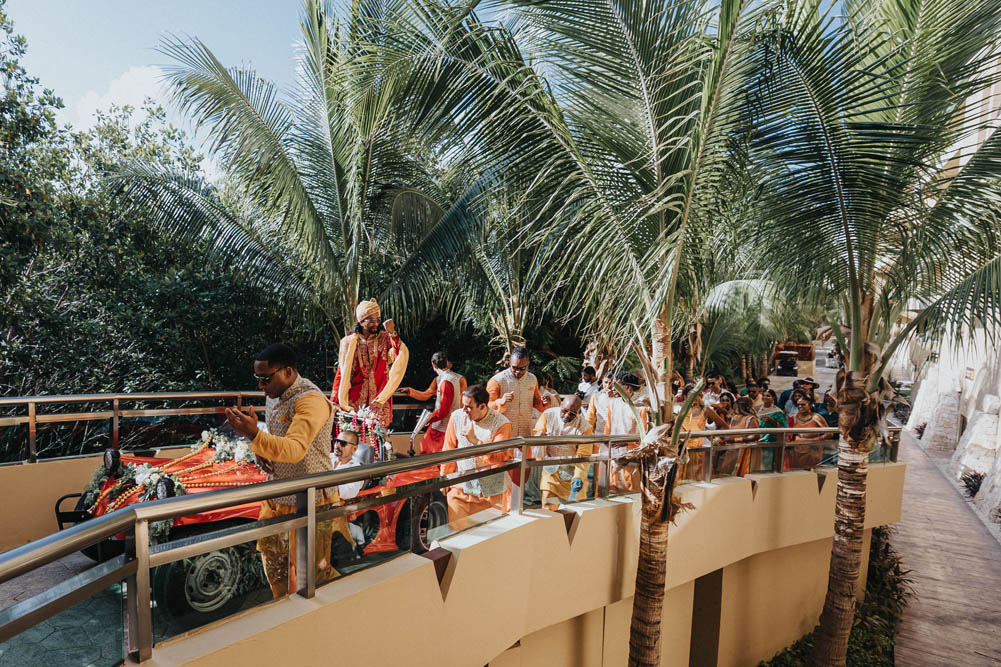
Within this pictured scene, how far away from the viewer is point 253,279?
9016mm

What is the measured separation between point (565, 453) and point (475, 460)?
3.49 ft

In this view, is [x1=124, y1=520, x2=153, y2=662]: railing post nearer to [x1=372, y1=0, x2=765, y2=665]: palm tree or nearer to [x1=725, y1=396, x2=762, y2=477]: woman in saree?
[x1=372, y1=0, x2=765, y2=665]: palm tree

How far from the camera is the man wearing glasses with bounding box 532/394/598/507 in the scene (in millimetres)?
4773

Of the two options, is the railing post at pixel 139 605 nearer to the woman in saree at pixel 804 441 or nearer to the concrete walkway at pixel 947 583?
the woman in saree at pixel 804 441

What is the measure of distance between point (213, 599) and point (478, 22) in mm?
3838

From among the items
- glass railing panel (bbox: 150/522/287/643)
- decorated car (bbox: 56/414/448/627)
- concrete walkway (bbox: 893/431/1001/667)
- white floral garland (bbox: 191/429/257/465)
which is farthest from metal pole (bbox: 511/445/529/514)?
concrete walkway (bbox: 893/431/1001/667)

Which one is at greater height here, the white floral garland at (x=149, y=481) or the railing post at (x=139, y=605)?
the railing post at (x=139, y=605)

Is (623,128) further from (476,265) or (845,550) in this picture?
(845,550)

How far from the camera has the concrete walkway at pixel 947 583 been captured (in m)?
9.84

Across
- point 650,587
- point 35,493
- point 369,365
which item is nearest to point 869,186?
point 650,587

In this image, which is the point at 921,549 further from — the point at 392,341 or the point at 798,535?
the point at 392,341

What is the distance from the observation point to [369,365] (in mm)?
5695

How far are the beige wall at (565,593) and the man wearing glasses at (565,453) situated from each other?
7.2 inches

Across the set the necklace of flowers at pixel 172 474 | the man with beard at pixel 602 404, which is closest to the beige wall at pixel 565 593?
the man with beard at pixel 602 404
